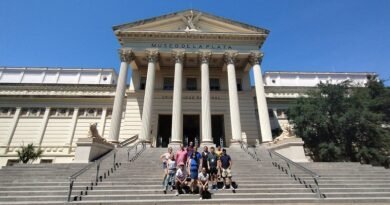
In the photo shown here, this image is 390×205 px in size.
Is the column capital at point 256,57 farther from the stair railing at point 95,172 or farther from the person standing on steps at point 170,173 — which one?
the person standing on steps at point 170,173

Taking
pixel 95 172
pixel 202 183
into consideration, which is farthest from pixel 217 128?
pixel 202 183

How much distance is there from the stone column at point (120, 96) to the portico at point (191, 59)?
0.08m

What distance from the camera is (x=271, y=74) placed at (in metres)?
39.5

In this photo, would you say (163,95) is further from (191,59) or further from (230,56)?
(230,56)

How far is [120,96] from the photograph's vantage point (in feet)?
63.6

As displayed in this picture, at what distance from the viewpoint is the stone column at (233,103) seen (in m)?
18.3

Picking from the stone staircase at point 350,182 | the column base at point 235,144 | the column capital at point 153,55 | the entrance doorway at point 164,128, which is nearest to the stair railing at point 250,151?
the column base at point 235,144

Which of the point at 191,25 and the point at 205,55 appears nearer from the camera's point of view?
the point at 205,55

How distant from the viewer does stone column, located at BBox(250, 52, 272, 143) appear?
18.4 meters

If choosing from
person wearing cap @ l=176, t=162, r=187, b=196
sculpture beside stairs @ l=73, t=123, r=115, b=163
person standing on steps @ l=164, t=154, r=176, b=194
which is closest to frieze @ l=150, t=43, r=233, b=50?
sculpture beside stairs @ l=73, t=123, r=115, b=163

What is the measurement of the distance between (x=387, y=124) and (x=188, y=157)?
24.1 meters

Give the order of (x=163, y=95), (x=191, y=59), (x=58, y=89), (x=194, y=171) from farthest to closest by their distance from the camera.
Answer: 1. (x=58, y=89)
2. (x=163, y=95)
3. (x=191, y=59)
4. (x=194, y=171)

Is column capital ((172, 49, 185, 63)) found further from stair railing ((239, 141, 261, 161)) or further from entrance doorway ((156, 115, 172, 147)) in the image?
stair railing ((239, 141, 261, 161))

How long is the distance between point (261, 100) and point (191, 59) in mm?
8712
